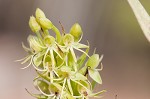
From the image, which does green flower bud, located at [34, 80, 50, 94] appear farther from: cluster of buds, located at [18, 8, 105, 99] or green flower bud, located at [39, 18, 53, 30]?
green flower bud, located at [39, 18, 53, 30]

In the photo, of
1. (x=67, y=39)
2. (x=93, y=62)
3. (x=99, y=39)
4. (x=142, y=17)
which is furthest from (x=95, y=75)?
(x=99, y=39)

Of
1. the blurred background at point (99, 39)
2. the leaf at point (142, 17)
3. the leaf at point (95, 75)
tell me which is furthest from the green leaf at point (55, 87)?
the blurred background at point (99, 39)

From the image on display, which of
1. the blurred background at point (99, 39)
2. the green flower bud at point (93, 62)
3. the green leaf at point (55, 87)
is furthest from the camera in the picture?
the blurred background at point (99, 39)

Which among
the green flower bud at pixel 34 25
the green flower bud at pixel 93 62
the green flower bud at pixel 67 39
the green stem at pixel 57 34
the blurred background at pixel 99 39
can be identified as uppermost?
the blurred background at pixel 99 39

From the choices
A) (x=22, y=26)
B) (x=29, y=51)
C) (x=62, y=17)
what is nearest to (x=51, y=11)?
(x=62, y=17)

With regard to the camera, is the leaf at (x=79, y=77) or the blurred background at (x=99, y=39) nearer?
the leaf at (x=79, y=77)

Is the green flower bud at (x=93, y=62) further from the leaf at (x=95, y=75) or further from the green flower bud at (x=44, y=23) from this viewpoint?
the green flower bud at (x=44, y=23)
